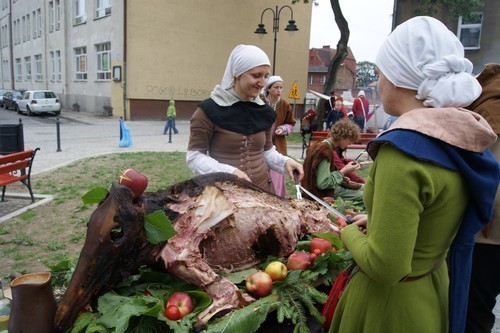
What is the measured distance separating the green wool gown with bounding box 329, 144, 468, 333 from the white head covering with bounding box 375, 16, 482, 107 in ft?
0.85

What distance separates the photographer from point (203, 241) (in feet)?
7.02

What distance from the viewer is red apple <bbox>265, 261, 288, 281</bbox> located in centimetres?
209

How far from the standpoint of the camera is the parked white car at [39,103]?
79.6ft

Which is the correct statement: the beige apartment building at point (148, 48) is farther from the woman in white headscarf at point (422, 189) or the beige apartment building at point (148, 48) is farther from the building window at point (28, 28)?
the woman in white headscarf at point (422, 189)

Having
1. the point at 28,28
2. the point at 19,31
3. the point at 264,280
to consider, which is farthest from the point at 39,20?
the point at 264,280

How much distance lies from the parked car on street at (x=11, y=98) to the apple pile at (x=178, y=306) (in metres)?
29.8

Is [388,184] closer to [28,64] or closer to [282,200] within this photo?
[282,200]

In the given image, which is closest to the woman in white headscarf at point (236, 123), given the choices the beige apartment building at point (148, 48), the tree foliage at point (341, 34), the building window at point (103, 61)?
the tree foliage at point (341, 34)

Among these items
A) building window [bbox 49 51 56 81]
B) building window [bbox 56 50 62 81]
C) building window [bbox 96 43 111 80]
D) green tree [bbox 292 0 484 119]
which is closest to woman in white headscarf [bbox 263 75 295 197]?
green tree [bbox 292 0 484 119]

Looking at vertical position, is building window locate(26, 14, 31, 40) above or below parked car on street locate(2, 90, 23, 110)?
above

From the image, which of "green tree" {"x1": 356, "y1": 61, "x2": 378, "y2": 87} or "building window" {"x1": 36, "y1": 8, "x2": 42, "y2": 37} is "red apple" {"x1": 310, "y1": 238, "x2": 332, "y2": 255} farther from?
"green tree" {"x1": 356, "y1": 61, "x2": 378, "y2": 87}

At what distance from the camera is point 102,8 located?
24125 millimetres

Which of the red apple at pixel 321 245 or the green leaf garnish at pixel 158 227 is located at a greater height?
the green leaf garnish at pixel 158 227

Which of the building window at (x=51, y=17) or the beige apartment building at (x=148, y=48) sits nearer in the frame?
the beige apartment building at (x=148, y=48)
